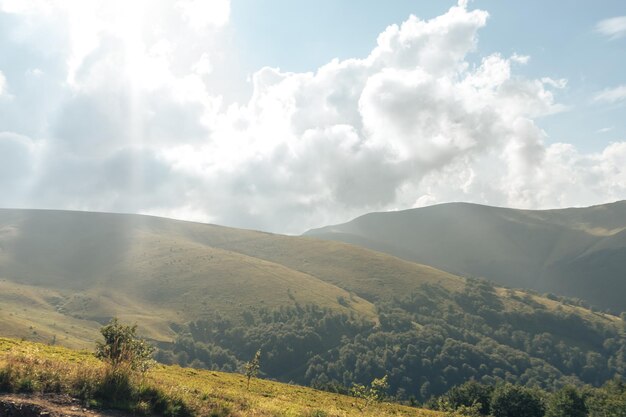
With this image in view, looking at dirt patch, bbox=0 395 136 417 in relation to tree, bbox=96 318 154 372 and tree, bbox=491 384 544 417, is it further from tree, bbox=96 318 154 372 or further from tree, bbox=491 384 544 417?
tree, bbox=491 384 544 417

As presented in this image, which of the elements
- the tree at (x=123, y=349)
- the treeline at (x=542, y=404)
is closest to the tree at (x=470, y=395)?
the treeline at (x=542, y=404)

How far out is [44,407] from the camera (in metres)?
15.8

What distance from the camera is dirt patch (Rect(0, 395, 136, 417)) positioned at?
50.2 ft

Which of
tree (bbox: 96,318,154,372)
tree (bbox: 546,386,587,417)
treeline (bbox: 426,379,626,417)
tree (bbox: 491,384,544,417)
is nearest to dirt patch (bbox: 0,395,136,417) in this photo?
tree (bbox: 96,318,154,372)

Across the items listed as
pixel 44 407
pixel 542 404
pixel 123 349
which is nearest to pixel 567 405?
pixel 542 404

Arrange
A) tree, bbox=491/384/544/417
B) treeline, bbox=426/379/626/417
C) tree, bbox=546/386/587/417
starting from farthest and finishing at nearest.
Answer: tree, bbox=546/386/587/417 < tree, bbox=491/384/544/417 < treeline, bbox=426/379/626/417

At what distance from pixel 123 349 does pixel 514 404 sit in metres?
97.4

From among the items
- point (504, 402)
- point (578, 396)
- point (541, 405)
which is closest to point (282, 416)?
point (504, 402)

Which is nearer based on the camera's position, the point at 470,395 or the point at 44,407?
the point at 44,407

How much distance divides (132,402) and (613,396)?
11471 cm

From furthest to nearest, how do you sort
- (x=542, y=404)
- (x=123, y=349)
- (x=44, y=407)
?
(x=542, y=404), (x=123, y=349), (x=44, y=407)

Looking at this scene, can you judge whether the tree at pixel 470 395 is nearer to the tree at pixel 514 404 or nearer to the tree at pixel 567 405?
the tree at pixel 514 404

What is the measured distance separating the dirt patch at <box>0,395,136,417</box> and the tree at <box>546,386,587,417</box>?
10420 cm

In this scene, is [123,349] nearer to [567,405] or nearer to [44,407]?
[44,407]
